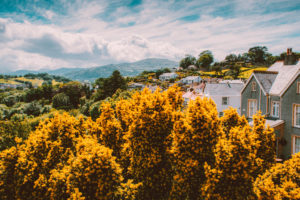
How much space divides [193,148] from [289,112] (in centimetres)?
1543

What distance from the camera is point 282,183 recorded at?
Answer: 9.50m

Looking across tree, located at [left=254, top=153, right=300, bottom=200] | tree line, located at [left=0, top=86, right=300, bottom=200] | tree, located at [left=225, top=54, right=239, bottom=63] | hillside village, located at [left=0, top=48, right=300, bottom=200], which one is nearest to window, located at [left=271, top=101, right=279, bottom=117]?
hillside village, located at [left=0, top=48, right=300, bottom=200]

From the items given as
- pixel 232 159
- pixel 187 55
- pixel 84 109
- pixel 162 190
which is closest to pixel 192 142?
pixel 232 159

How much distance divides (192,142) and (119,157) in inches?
252

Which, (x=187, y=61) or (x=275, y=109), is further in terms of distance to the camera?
(x=187, y=61)

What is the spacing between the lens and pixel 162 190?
1106 cm

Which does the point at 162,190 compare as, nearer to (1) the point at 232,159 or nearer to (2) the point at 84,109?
(1) the point at 232,159

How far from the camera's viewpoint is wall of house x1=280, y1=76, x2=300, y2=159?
18156mm

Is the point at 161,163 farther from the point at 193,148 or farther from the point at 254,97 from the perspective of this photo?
the point at 254,97

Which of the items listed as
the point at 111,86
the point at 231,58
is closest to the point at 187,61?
the point at 231,58

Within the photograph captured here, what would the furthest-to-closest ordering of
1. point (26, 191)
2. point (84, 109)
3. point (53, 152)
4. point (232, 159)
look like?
point (84, 109) → point (53, 152) → point (26, 191) → point (232, 159)

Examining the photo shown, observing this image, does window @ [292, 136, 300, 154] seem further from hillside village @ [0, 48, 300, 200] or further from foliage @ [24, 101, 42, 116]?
foliage @ [24, 101, 42, 116]

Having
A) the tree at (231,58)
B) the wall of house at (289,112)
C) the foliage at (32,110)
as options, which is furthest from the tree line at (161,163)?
the tree at (231,58)

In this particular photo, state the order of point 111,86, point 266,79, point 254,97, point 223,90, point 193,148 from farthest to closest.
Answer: point 111,86 < point 223,90 < point 254,97 < point 266,79 < point 193,148
